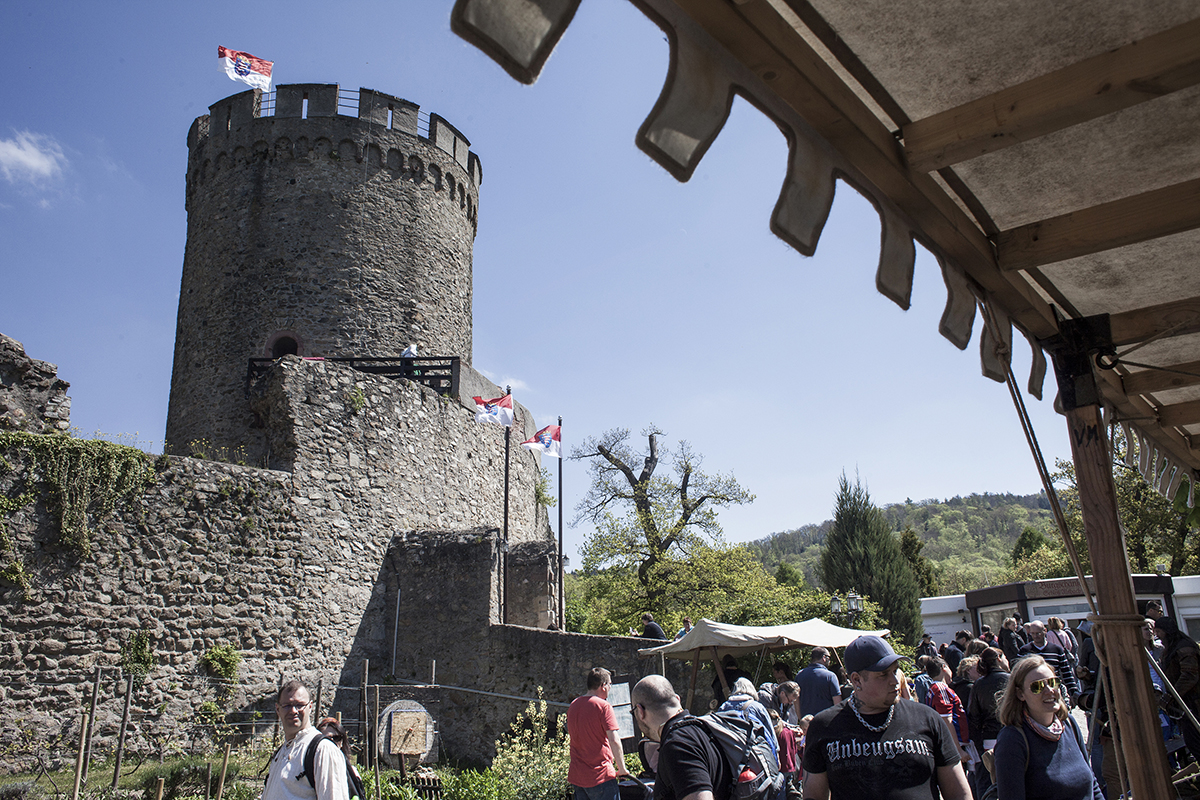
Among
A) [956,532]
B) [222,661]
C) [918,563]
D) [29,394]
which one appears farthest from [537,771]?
[956,532]

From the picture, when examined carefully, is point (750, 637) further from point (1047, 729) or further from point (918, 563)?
point (918, 563)

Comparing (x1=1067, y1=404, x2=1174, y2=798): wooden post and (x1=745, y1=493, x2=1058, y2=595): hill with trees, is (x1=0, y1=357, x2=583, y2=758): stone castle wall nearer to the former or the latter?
(x1=1067, y1=404, x2=1174, y2=798): wooden post

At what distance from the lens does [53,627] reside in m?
9.70

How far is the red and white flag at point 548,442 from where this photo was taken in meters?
18.1

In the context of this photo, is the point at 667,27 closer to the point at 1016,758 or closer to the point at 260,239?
the point at 1016,758

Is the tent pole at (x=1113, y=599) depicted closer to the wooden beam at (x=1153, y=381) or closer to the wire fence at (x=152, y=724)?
the wooden beam at (x=1153, y=381)

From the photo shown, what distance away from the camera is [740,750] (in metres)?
3.18

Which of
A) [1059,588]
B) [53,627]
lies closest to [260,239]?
[53,627]

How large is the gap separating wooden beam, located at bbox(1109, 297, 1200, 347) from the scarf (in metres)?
1.79

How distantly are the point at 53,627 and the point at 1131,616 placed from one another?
37.1ft

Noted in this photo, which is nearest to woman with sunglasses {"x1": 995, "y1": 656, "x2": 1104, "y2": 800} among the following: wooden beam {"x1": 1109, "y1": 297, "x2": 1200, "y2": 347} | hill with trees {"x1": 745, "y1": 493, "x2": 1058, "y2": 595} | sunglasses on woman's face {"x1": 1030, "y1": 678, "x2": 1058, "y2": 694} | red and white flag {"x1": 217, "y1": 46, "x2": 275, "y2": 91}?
sunglasses on woman's face {"x1": 1030, "y1": 678, "x2": 1058, "y2": 694}

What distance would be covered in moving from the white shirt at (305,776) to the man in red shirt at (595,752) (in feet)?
7.02

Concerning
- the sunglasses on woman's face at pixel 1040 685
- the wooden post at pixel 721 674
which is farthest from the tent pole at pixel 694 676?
the sunglasses on woman's face at pixel 1040 685

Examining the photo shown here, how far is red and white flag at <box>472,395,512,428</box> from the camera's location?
16.9 meters
